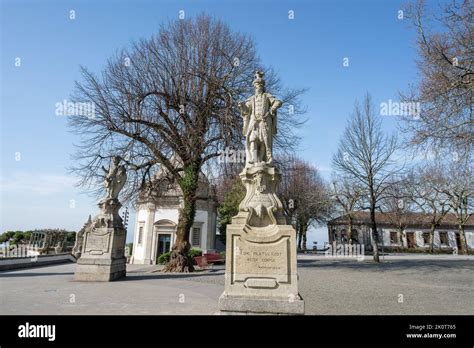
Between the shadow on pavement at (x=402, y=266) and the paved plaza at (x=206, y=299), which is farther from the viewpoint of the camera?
the shadow on pavement at (x=402, y=266)

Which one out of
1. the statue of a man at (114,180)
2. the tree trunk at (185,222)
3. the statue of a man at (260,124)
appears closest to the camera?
the statue of a man at (260,124)

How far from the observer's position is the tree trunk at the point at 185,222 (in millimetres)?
16466

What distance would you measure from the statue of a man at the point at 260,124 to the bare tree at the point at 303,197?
1057 cm

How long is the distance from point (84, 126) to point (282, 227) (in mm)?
13374

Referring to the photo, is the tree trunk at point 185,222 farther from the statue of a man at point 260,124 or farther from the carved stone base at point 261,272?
the carved stone base at point 261,272

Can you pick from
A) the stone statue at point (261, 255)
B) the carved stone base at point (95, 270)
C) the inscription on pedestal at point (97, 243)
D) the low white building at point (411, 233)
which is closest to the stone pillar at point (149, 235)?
the inscription on pedestal at point (97, 243)

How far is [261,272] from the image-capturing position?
A: 6039 mm

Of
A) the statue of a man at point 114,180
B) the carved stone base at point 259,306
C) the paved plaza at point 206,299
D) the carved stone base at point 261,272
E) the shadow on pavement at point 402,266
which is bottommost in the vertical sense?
the shadow on pavement at point 402,266

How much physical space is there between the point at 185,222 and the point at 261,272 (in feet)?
37.6

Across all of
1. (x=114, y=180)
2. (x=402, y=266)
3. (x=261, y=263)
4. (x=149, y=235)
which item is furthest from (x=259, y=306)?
(x=149, y=235)

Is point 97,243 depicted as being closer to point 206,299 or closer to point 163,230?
point 206,299

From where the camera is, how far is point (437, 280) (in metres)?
12.8
